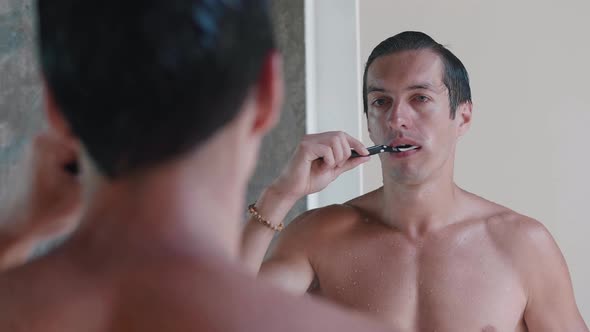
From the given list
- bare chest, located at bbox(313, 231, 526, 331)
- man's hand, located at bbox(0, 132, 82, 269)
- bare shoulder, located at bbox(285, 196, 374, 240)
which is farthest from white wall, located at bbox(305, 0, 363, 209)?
man's hand, located at bbox(0, 132, 82, 269)

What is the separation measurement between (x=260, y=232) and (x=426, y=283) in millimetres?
398

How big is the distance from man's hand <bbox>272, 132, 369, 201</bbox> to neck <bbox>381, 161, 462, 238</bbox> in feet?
0.70

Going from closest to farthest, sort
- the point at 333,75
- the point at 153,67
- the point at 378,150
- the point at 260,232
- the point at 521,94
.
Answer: the point at 153,67 < the point at 260,232 < the point at 378,150 < the point at 333,75 < the point at 521,94

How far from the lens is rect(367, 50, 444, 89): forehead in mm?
1510

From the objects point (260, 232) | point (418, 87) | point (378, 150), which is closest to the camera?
point (260, 232)

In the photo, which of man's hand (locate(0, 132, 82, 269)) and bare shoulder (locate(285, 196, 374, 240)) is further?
bare shoulder (locate(285, 196, 374, 240))

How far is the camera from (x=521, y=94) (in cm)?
224

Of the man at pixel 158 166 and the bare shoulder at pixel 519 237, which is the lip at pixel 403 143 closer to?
the bare shoulder at pixel 519 237

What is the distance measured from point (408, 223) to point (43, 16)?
121 centimetres

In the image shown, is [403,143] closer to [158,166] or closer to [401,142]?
[401,142]

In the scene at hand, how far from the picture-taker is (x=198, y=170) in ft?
1.42

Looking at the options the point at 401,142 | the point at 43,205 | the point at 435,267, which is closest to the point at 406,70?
the point at 401,142

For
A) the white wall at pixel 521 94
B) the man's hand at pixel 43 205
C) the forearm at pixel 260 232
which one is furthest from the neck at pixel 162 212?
the white wall at pixel 521 94

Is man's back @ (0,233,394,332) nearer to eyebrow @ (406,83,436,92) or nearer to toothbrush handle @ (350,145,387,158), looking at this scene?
toothbrush handle @ (350,145,387,158)
